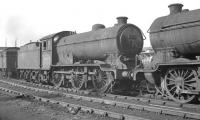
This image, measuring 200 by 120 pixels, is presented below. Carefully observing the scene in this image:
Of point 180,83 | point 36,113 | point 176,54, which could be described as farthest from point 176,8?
point 36,113

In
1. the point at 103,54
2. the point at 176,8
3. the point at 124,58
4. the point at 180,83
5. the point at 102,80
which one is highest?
the point at 176,8

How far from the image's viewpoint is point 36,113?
857 centimetres

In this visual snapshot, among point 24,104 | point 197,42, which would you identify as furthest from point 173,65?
point 24,104

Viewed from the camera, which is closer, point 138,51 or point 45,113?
point 45,113

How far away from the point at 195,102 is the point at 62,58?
1030 cm

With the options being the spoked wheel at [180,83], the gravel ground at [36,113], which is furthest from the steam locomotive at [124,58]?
the gravel ground at [36,113]

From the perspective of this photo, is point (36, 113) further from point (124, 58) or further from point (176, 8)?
point (176, 8)

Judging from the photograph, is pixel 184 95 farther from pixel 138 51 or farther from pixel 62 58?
pixel 62 58

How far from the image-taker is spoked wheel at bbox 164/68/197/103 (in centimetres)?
925

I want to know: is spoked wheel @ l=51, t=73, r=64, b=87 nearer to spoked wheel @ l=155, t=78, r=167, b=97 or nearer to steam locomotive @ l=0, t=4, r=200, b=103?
steam locomotive @ l=0, t=4, r=200, b=103

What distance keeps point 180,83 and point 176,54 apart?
1.23m

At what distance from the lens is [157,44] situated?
34.5 ft

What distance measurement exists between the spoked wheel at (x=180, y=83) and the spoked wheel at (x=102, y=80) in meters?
3.34

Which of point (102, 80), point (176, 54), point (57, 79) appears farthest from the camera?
point (57, 79)
